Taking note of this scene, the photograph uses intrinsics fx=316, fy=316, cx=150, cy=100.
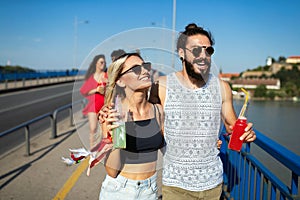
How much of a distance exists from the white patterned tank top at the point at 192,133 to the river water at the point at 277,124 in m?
0.26

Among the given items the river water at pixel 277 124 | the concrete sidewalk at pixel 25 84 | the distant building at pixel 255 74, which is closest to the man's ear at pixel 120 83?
the river water at pixel 277 124

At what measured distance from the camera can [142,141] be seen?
1980mm

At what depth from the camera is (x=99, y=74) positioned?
1851 millimetres

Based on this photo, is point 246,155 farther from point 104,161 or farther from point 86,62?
point 86,62

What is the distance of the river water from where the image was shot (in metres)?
2.35

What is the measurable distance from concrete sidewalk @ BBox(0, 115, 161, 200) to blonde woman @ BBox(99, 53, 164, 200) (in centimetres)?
226

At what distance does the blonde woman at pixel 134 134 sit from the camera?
175 centimetres

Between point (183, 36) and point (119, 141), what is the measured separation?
77 cm

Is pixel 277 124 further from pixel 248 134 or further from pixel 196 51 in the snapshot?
pixel 196 51

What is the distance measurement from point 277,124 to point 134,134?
5.76 feet

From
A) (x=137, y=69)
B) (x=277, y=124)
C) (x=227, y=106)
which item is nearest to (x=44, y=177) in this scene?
(x=277, y=124)

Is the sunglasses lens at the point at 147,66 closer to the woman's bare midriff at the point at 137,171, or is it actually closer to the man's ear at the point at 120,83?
the man's ear at the point at 120,83

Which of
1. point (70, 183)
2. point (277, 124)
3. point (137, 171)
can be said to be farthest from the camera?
point (70, 183)

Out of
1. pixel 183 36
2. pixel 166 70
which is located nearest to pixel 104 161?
pixel 166 70
